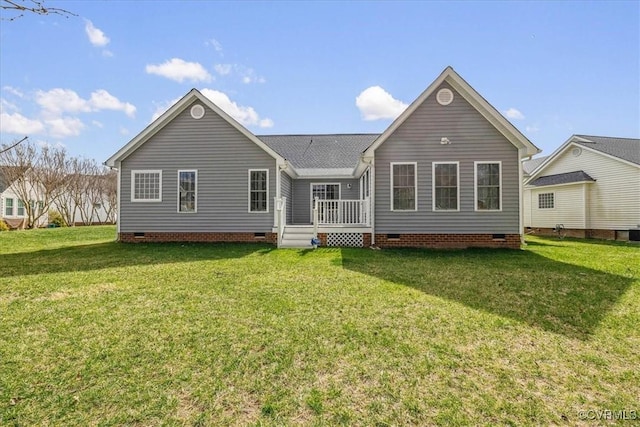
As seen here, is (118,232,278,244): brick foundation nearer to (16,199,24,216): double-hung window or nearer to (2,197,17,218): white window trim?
(2,197,17,218): white window trim

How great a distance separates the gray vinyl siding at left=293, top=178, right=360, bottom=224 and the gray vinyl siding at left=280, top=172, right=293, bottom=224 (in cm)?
30

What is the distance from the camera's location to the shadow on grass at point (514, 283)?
4.61 meters

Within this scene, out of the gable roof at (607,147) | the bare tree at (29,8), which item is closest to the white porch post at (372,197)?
the bare tree at (29,8)

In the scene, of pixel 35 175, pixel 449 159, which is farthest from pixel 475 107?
pixel 35 175

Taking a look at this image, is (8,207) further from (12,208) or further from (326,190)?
(326,190)

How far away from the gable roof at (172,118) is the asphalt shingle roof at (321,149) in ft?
13.7

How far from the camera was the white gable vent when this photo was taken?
11.2 m

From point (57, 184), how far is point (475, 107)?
2923 centimetres

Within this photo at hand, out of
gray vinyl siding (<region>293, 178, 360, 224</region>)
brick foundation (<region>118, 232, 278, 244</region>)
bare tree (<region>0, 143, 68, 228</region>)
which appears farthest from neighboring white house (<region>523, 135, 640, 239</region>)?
bare tree (<region>0, 143, 68, 228</region>)

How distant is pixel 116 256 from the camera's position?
378 inches

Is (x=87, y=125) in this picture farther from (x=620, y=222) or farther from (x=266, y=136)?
(x=620, y=222)

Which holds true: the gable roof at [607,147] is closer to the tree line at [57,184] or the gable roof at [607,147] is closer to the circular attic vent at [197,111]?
the circular attic vent at [197,111]

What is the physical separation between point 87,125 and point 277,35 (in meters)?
14.2

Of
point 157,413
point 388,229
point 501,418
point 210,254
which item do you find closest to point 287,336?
point 157,413
